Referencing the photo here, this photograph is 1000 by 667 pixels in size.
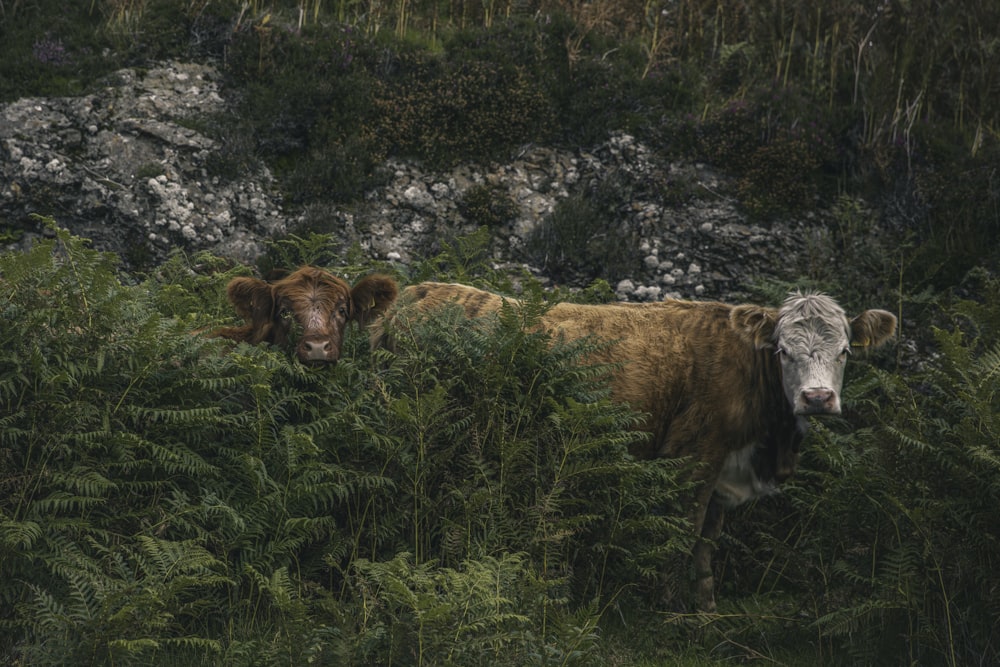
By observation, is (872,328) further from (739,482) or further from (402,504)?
(402,504)

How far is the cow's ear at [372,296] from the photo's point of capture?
8.33 m

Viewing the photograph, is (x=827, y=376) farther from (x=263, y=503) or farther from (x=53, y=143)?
(x=53, y=143)


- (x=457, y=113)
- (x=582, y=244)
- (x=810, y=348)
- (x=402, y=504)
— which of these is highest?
(x=457, y=113)

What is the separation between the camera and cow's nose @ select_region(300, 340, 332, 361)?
749 cm

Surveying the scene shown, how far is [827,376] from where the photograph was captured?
295 inches

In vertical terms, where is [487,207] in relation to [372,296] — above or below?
below

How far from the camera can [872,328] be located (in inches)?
319

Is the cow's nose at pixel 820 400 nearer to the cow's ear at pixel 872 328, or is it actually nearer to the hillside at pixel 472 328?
the hillside at pixel 472 328

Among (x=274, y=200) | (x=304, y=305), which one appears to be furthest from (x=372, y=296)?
(x=274, y=200)

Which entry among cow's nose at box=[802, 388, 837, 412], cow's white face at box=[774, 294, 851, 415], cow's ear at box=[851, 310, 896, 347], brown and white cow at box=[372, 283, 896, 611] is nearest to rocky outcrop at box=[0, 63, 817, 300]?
cow's ear at box=[851, 310, 896, 347]

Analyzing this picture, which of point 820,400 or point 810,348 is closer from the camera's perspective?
point 820,400

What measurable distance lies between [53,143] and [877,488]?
10.7m

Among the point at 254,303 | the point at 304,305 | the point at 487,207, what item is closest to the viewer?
the point at 304,305

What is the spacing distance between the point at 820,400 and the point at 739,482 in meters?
1.11
